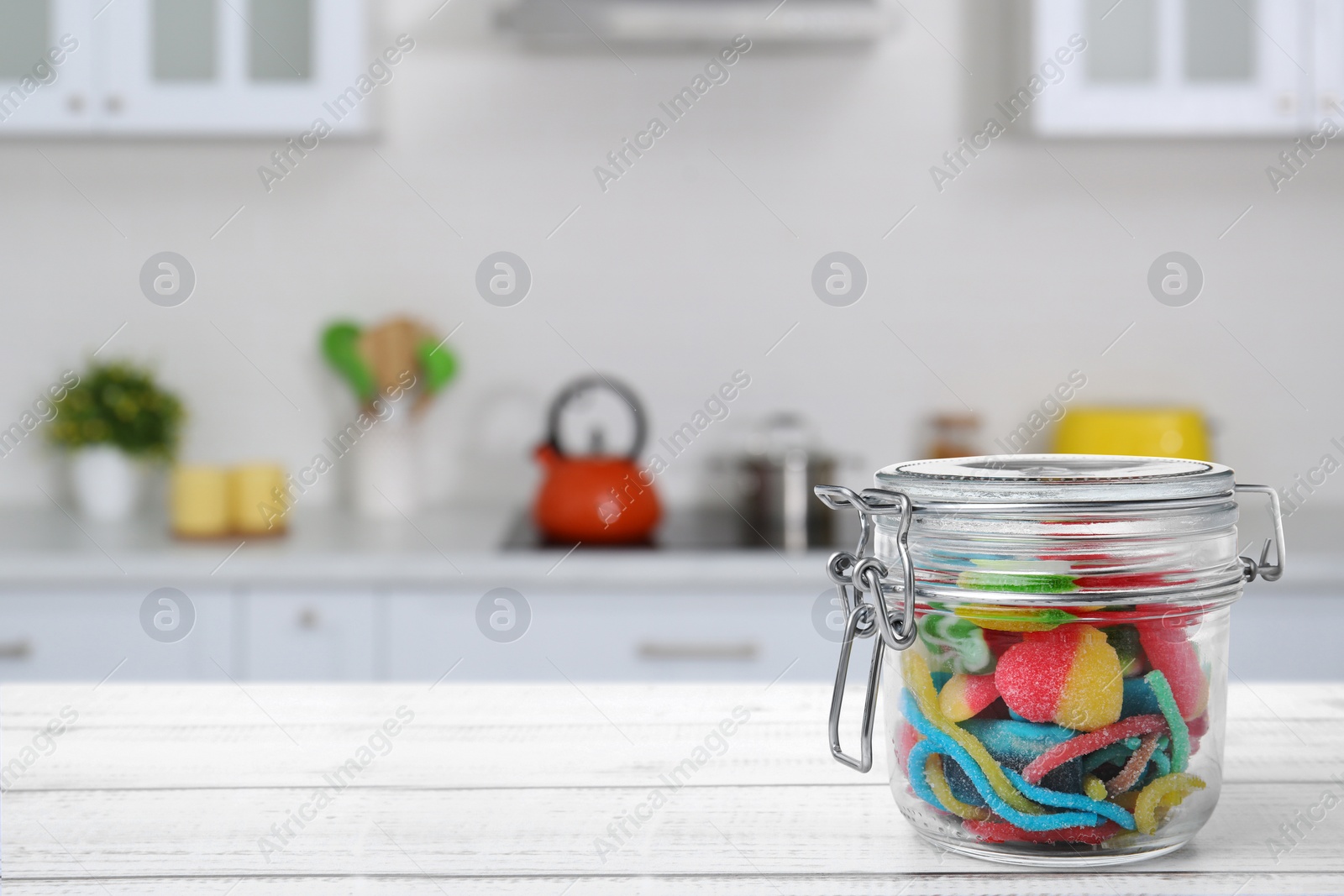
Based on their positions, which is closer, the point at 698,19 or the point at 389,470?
the point at 698,19

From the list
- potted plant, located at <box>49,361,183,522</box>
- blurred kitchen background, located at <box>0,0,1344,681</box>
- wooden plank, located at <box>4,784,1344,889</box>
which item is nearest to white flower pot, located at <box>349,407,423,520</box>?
blurred kitchen background, located at <box>0,0,1344,681</box>

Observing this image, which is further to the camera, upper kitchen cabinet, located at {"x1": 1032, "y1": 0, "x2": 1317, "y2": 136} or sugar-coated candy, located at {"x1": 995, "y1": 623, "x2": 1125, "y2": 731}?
upper kitchen cabinet, located at {"x1": 1032, "y1": 0, "x2": 1317, "y2": 136}

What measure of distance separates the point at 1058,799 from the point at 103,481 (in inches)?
→ 85.3

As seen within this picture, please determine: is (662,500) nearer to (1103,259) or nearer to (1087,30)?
(1103,259)

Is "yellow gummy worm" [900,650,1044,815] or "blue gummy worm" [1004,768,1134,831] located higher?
"yellow gummy worm" [900,650,1044,815]

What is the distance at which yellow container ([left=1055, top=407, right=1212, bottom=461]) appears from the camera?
2.25 meters

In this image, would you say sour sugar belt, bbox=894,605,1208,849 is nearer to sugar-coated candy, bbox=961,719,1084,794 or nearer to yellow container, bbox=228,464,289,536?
sugar-coated candy, bbox=961,719,1084,794

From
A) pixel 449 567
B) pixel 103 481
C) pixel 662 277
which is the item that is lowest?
pixel 449 567

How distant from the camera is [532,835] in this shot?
0.57m

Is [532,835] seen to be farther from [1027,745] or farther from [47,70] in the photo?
[47,70]

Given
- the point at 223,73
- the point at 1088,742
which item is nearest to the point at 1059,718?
the point at 1088,742

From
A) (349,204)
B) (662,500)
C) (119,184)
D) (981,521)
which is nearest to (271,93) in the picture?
(349,204)

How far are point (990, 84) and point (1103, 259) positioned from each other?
410mm

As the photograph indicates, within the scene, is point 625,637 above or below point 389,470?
below
